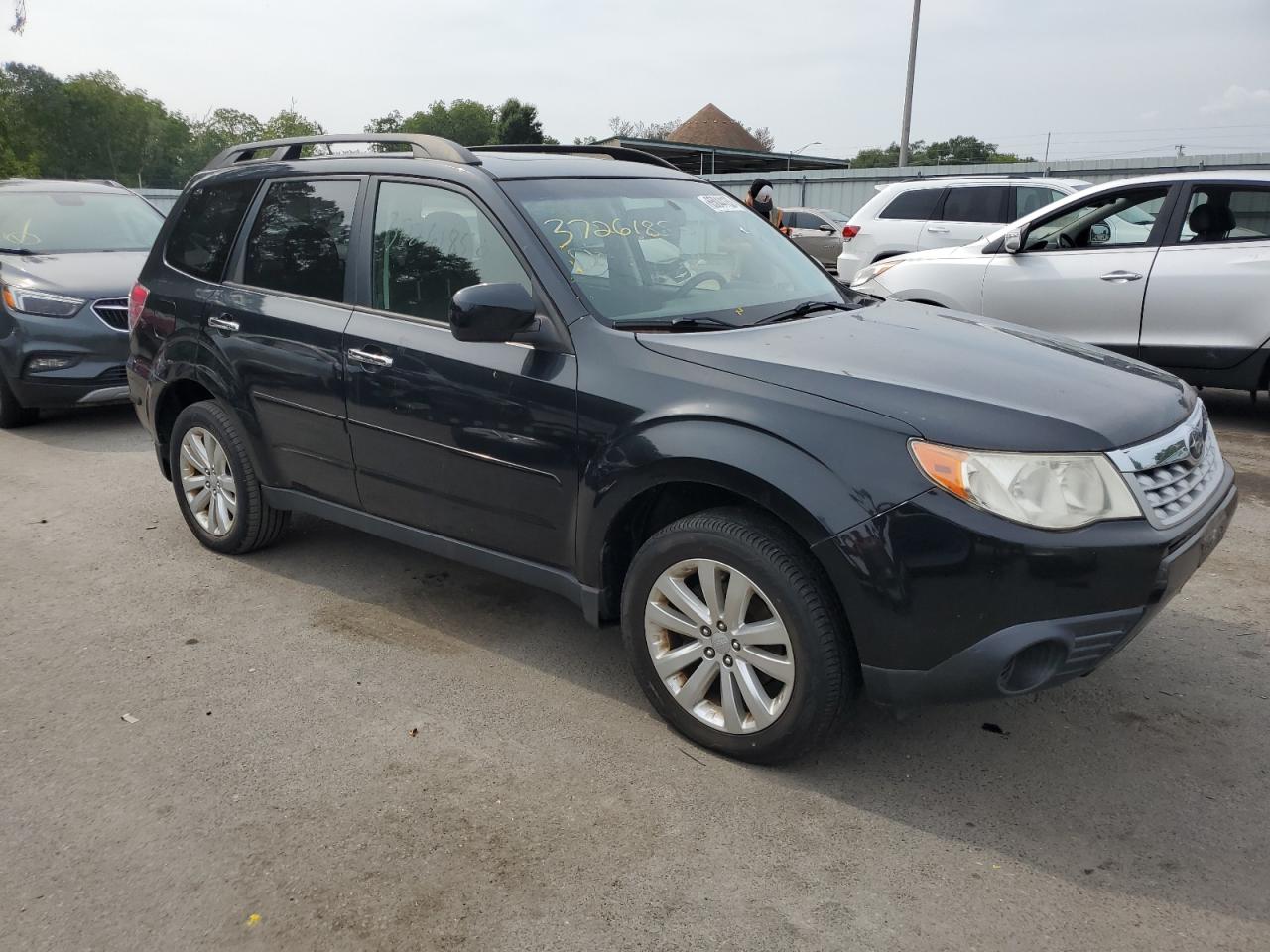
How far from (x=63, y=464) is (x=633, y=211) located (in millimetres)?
4860

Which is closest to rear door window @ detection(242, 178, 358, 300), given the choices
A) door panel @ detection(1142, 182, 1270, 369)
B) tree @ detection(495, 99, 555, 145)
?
door panel @ detection(1142, 182, 1270, 369)

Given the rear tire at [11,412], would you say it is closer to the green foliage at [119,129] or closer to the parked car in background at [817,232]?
the parked car in background at [817,232]

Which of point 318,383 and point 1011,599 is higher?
point 318,383

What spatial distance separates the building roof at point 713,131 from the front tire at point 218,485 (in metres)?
69.2

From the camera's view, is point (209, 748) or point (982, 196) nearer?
point (209, 748)

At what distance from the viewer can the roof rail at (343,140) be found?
151 inches

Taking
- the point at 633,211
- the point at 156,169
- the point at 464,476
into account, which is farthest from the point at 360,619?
the point at 156,169

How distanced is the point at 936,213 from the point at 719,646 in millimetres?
9596

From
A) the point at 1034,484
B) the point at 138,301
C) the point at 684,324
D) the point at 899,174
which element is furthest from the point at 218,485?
the point at 899,174

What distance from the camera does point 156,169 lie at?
9831 cm

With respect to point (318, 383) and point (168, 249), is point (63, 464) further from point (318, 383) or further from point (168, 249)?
point (318, 383)

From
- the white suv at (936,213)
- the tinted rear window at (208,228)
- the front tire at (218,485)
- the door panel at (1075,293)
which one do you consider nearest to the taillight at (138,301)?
the tinted rear window at (208,228)

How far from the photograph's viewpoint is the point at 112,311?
7.41 metres

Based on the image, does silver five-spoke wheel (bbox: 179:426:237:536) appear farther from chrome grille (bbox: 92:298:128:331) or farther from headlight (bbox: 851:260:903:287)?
headlight (bbox: 851:260:903:287)
